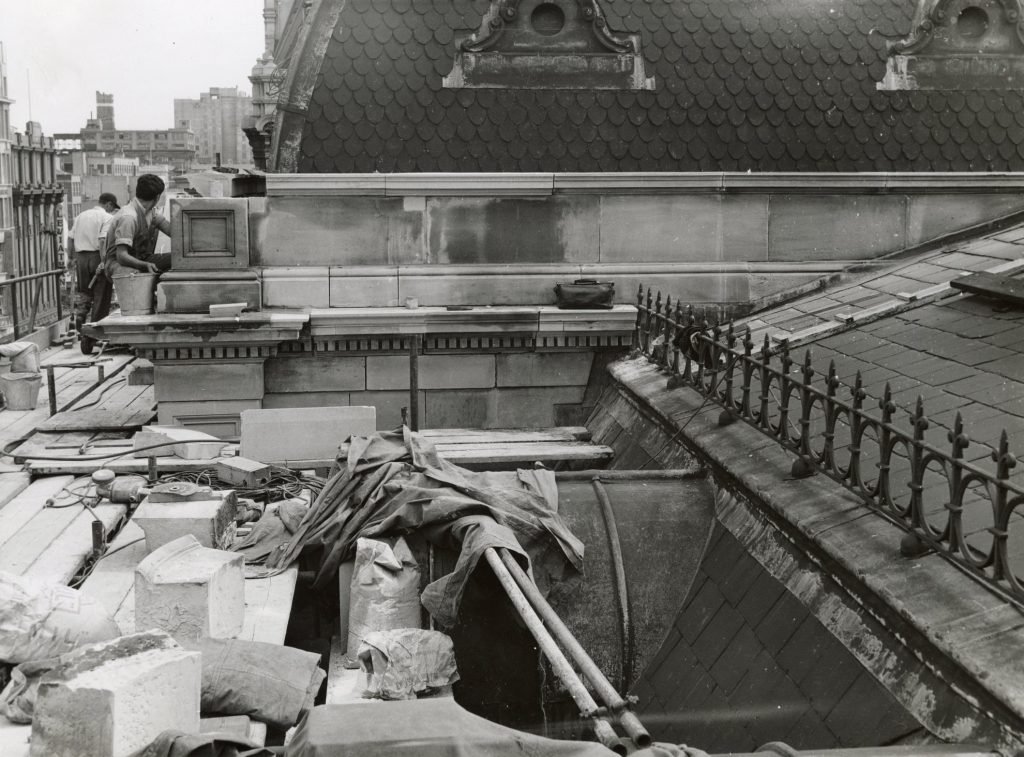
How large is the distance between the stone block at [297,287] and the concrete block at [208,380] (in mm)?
720

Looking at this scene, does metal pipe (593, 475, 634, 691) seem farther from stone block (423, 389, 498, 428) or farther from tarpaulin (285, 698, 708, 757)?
stone block (423, 389, 498, 428)

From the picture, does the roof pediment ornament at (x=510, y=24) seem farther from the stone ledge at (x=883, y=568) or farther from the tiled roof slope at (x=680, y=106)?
the stone ledge at (x=883, y=568)

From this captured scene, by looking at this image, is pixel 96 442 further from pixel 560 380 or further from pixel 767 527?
pixel 767 527

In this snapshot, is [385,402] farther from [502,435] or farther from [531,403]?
[531,403]

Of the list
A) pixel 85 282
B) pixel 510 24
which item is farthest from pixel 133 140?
pixel 510 24

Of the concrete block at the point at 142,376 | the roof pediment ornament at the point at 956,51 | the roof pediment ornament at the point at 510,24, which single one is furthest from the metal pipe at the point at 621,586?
the concrete block at the point at 142,376

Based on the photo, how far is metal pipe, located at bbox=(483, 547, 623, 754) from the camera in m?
5.35

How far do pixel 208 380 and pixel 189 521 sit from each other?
450cm

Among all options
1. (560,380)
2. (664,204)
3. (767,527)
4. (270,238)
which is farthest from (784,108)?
(767,527)

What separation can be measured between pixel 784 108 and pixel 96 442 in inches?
314

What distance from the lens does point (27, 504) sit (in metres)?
10.3

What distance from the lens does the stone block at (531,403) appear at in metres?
13.5

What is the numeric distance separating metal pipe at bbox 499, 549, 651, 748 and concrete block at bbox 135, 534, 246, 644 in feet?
5.34

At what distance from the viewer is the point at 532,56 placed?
13320 millimetres
